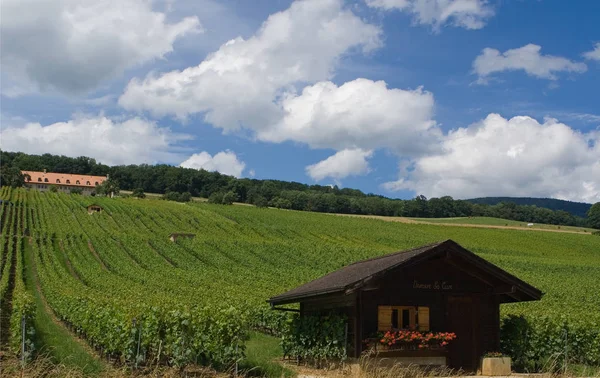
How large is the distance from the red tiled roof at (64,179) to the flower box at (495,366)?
481ft

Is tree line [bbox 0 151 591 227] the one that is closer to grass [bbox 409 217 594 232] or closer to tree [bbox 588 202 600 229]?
tree [bbox 588 202 600 229]

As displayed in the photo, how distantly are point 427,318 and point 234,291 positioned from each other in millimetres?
21624

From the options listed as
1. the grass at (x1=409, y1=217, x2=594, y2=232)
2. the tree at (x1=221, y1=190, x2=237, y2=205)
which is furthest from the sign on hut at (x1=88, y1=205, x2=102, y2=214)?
the grass at (x1=409, y1=217, x2=594, y2=232)

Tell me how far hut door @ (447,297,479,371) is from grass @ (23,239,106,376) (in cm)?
997

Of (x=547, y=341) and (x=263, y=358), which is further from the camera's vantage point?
(x=547, y=341)

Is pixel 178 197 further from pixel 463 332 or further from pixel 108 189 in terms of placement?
pixel 463 332

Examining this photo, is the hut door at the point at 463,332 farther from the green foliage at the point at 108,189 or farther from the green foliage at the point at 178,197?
the green foliage at the point at 108,189

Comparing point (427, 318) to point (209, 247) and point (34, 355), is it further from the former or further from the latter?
point (209, 247)

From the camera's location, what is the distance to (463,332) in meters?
18.8

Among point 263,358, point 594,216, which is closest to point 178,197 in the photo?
point 594,216

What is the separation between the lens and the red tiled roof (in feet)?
509

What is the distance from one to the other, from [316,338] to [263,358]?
221 centimetres

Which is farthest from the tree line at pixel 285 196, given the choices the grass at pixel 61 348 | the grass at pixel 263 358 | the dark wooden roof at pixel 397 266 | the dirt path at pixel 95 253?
the dark wooden roof at pixel 397 266

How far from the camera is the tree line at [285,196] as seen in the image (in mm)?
125750
